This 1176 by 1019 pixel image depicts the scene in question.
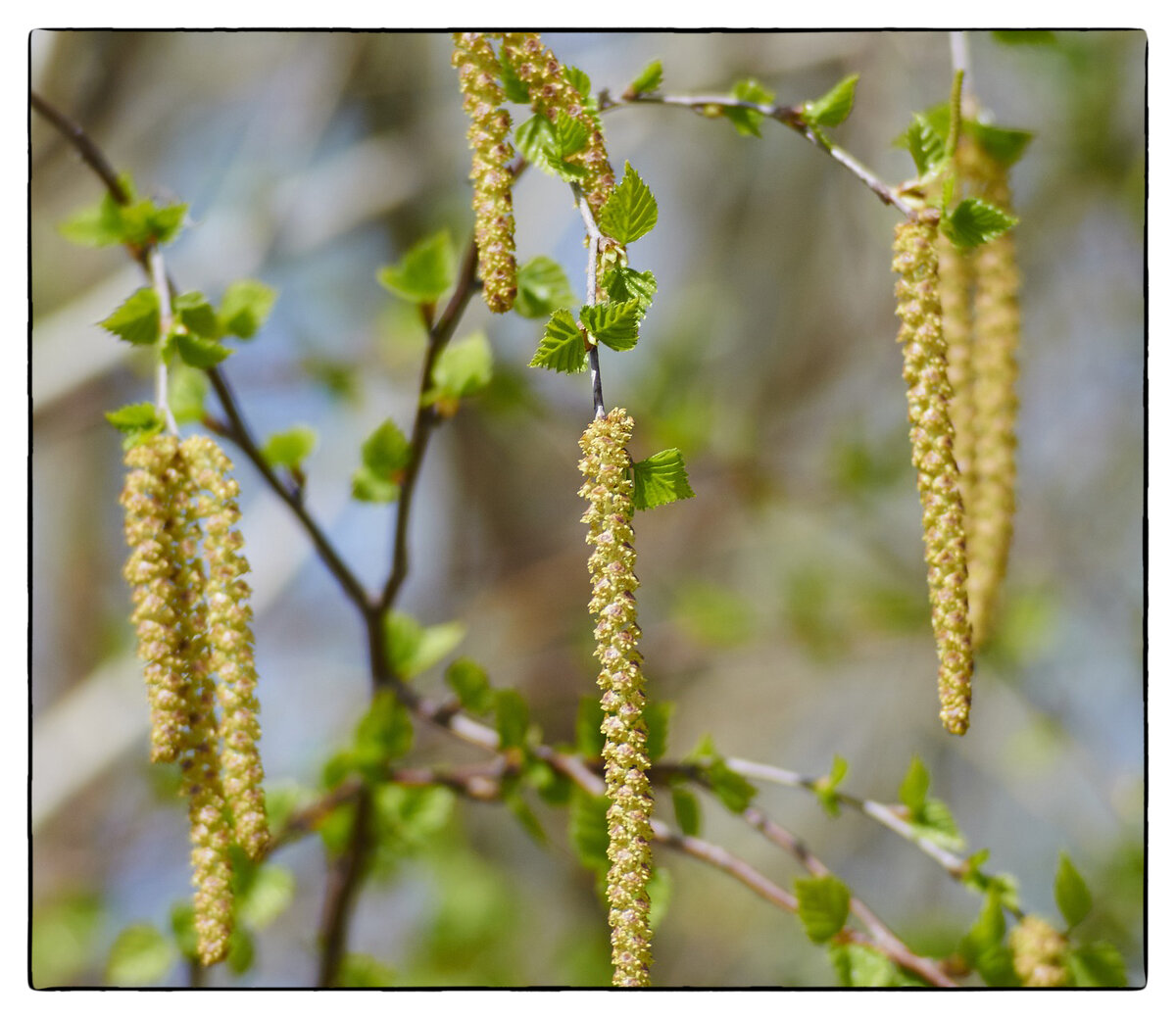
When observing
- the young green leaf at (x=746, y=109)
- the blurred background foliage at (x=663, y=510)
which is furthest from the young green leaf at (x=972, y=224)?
the blurred background foliage at (x=663, y=510)

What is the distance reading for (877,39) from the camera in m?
1.51

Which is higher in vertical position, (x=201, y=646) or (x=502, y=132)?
(x=502, y=132)

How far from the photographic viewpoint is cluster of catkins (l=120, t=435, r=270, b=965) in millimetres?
505

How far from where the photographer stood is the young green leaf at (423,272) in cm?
70

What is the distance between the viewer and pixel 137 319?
599 millimetres

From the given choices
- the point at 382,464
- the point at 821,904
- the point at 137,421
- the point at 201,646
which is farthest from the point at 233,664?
the point at 821,904

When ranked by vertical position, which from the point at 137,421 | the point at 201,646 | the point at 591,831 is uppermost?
the point at 137,421

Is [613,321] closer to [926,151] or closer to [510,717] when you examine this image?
[926,151]

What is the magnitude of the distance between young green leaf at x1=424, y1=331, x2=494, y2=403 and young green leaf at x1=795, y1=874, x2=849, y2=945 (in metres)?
0.38

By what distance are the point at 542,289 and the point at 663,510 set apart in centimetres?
127

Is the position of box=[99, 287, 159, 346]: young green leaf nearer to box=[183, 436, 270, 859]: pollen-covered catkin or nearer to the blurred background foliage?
box=[183, 436, 270, 859]: pollen-covered catkin

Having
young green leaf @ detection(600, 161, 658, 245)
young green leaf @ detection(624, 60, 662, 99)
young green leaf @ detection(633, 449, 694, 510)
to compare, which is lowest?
young green leaf @ detection(633, 449, 694, 510)

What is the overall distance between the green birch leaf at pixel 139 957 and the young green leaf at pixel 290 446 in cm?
40

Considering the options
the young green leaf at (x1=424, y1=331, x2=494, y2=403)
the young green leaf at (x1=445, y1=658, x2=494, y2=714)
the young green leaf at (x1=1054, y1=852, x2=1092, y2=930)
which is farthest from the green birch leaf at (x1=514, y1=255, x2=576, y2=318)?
the young green leaf at (x1=1054, y1=852, x2=1092, y2=930)
